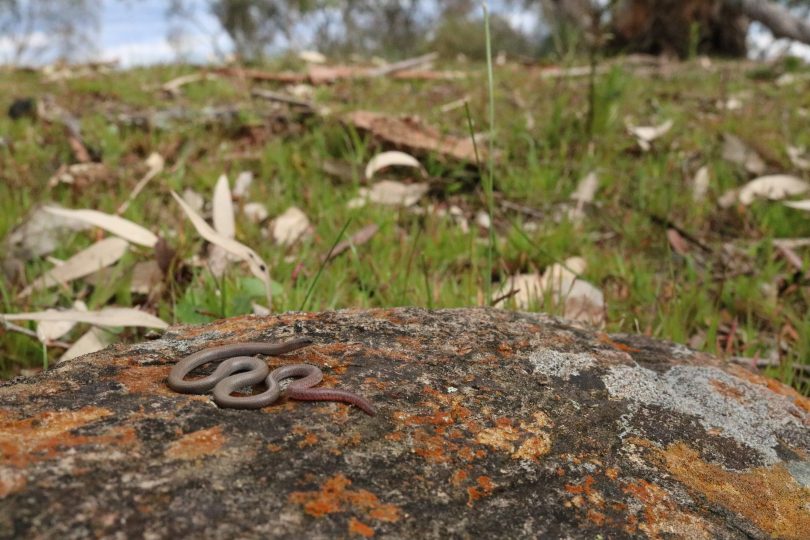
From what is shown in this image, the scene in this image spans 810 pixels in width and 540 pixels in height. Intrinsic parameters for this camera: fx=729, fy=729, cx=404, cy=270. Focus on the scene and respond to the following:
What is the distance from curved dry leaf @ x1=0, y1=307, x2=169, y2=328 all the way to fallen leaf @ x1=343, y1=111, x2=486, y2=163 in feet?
7.60

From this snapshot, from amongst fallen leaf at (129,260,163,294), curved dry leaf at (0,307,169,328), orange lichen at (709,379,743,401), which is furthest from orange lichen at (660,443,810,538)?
fallen leaf at (129,260,163,294)

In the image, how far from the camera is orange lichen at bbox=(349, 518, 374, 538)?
117cm

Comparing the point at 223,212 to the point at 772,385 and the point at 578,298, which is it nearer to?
the point at 578,298

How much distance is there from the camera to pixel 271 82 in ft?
23.0

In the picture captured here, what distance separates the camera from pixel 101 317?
233 cm

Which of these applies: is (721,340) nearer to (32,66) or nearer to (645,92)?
(645,92)

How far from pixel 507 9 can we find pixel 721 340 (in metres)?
21.3

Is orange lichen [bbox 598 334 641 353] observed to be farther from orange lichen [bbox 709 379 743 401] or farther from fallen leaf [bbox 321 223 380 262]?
fallen leaf [bbox 321 223 380 262]

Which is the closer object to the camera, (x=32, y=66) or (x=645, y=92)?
(x=645, y=92)

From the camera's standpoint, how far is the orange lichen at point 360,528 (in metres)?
1.17

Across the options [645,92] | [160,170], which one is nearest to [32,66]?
[160,170]

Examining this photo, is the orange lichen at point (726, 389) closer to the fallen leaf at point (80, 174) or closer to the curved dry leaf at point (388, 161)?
the curved dry leaf at point (388, 161)

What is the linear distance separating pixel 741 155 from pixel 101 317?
13.6ft

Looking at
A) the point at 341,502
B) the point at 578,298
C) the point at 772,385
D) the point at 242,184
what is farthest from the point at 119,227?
the point at 772,385
